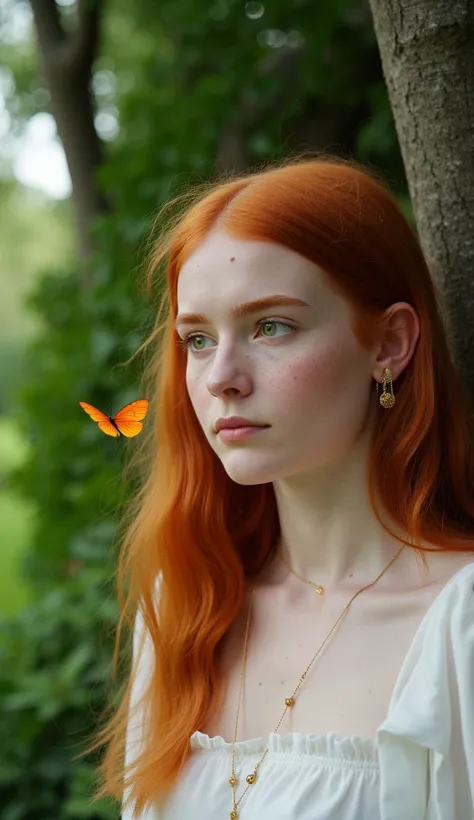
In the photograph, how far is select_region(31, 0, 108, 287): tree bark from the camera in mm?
3803

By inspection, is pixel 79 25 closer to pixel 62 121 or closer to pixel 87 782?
pixel 62 121

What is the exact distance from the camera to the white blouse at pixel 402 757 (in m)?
1.48

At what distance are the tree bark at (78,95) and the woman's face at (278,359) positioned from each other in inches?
84.7

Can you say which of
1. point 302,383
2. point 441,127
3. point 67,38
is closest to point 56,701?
point 302,383

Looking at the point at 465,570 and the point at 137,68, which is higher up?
the point at 137,68

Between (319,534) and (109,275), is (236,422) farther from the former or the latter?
(109,275)

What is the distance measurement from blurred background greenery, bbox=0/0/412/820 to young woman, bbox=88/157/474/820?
900 millimetres

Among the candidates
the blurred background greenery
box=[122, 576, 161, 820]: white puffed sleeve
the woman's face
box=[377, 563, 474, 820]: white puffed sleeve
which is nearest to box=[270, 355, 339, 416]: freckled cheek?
the woman's face

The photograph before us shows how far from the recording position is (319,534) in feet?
6.05

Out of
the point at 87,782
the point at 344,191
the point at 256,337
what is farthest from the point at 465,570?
the point at 87,782

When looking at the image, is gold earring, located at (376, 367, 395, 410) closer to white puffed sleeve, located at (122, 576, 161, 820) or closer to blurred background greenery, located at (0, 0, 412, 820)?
white puffed sleeve, located at (122, 576, 161, 820)

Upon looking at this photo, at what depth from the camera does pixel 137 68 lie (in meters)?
5.55

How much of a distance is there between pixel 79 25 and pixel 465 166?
235cm

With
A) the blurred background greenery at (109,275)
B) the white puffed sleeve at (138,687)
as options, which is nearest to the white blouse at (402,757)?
the white puffed sleeve at (138,687)
